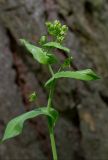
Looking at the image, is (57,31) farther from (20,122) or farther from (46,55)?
(20,122)

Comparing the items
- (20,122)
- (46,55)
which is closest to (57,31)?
(46,55)

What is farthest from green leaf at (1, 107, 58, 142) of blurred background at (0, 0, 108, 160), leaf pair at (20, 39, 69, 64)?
blurred background at (0, 0, 108, 160)

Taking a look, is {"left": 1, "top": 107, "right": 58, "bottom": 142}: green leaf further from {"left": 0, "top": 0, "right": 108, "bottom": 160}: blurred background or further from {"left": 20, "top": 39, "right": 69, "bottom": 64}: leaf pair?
{"left": 0, "top": 0, "right": 108, "bottom": 160}: blurred background

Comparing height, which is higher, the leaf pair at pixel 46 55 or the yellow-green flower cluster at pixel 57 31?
the yellow-green flower cluster at pixel 57 31

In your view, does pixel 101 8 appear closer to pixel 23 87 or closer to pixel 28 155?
pixel 23 87

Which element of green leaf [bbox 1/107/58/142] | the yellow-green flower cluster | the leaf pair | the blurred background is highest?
the yellow-green flower cluster

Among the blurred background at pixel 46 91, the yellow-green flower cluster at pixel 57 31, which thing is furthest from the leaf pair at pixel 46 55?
the blurred background at pixel 46 91

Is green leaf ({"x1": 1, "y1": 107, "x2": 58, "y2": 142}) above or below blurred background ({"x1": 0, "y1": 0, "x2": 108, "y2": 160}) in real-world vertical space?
above

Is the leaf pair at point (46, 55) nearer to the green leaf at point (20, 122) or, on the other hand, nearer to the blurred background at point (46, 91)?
the green leaf at point (20, 122)
